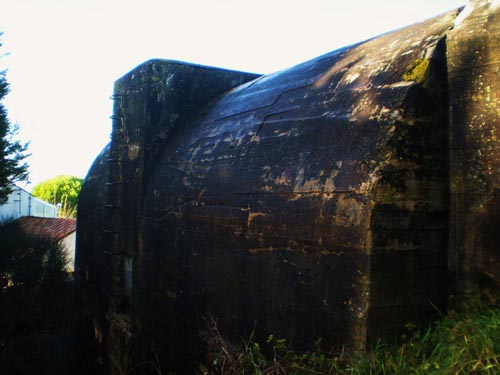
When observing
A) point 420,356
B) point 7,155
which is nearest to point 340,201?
point 420,356

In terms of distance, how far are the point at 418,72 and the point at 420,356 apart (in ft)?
4.83

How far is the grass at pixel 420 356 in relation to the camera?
2025 mm

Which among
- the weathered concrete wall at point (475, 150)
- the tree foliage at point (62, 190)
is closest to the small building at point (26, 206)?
the tree foliage at point (62, 190)

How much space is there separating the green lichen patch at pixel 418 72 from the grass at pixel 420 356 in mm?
1214

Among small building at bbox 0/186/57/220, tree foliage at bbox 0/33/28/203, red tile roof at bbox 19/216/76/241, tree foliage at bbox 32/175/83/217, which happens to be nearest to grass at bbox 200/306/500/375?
tree foliage at bbox 0/33/28/203

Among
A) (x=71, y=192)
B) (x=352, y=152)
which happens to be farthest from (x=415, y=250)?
(x=71, y=192)

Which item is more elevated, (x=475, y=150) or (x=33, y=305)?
(x=475, y=150)

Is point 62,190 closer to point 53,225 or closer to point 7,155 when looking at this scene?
point 53,225

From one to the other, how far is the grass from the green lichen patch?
3.98ft

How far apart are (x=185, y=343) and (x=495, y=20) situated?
123 inches

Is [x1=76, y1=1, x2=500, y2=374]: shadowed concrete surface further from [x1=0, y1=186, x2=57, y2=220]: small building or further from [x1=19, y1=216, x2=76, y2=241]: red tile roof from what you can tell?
[x1=0, y1=186, x2=57, y2=220]: small building

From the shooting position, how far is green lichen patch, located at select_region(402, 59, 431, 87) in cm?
271

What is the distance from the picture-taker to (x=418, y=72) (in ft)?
9.00

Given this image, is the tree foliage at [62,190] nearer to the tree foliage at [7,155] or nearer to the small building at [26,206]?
the small building at [26,206]
